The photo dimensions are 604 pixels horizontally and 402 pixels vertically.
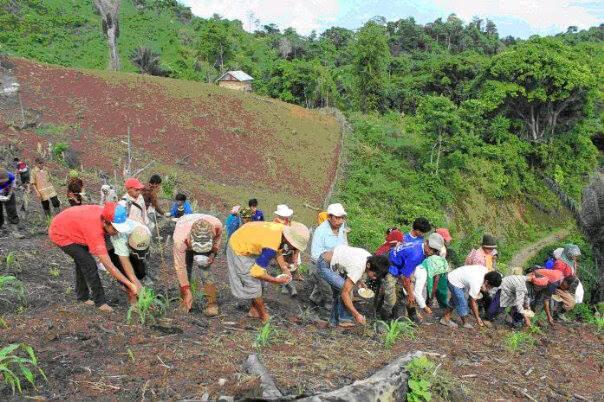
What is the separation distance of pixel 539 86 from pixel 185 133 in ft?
62.1

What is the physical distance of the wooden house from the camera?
40406 mm

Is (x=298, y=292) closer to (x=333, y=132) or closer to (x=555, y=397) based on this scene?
(x=555, y=397)

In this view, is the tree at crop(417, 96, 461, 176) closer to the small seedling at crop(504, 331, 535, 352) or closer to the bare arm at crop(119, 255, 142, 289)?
the small seedling at crop(504, 331, 535, 352)

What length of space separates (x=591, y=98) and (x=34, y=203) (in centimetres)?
2826

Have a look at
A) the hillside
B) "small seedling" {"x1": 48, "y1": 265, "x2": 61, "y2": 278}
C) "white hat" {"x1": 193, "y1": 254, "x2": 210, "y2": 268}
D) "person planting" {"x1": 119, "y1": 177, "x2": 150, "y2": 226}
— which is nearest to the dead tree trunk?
the hillside

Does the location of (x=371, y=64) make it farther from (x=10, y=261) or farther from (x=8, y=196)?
(x=10, y=261)

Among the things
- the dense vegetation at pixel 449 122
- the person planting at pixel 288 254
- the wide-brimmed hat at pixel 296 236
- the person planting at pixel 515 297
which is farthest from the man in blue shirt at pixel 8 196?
the dense vegetation at pixel 449 122

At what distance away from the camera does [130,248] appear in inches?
210

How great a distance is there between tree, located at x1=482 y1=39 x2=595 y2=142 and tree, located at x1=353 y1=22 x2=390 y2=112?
6.99 metres

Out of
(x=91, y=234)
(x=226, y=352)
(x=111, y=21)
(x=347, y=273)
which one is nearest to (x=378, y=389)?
(x=226, y=352)

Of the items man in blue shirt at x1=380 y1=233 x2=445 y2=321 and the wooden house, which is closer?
man in blue shirt at x1=380 y1=233 x2=445 y2=321

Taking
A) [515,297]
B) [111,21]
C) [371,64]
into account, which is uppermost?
[111,21]

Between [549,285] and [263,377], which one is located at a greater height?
[263,377]

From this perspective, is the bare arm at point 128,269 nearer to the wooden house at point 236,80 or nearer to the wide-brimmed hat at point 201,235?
the wide-brimmed hat at point 201,235
